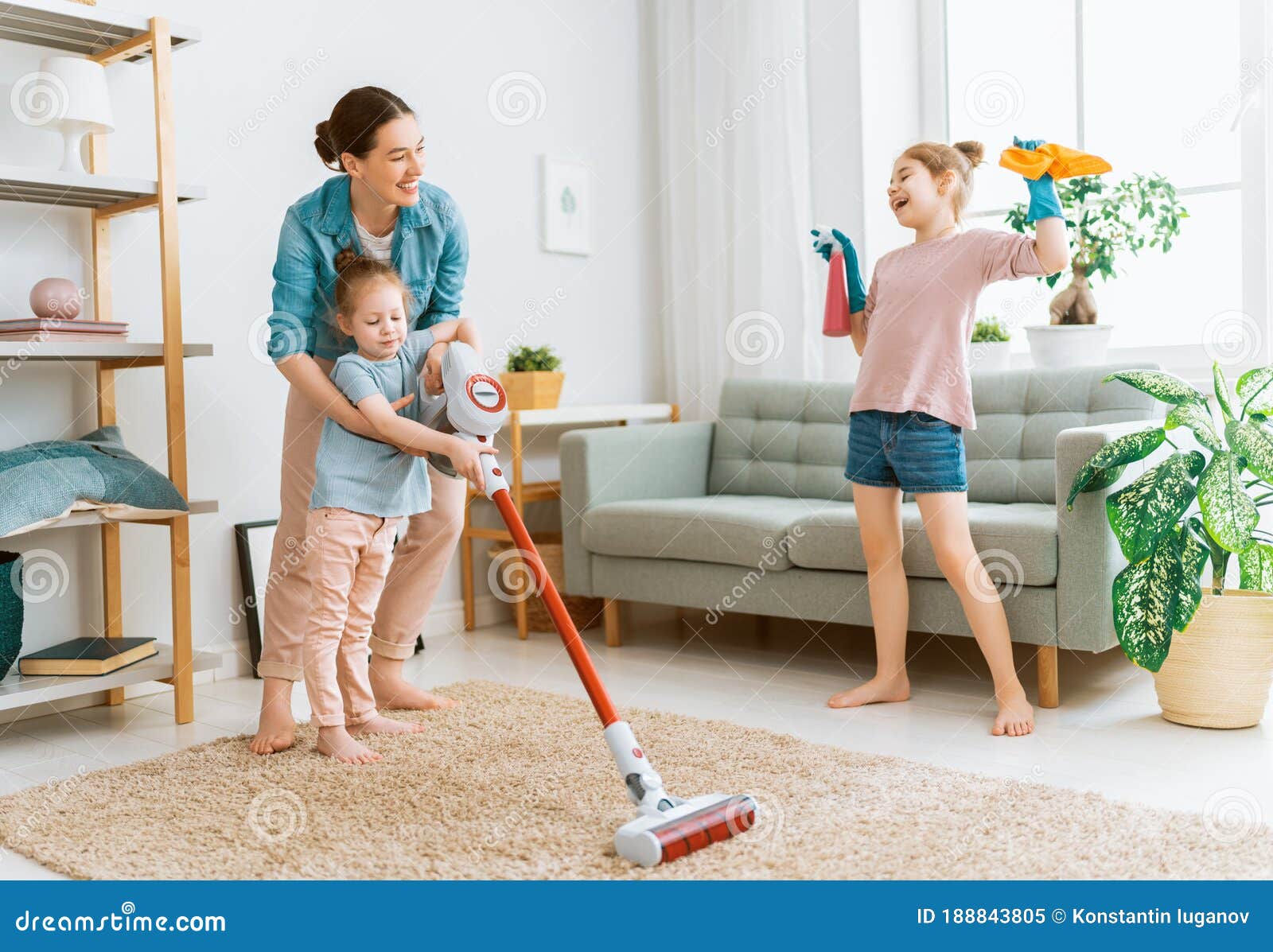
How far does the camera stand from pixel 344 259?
2.19m

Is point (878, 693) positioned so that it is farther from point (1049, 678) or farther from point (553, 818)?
point (553, 818)

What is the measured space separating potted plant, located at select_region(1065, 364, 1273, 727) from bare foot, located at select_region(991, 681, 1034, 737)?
226mm

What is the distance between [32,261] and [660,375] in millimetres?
2051

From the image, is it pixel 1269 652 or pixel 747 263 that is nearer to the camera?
pixel 1269 652

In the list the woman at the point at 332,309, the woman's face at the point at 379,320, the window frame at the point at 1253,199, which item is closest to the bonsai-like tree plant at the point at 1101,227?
the window frame at the point at 1253,199

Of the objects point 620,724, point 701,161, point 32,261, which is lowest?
point 620,724

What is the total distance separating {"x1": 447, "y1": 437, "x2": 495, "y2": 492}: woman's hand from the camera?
1956 mm

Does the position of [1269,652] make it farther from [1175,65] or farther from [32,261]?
[32,261]

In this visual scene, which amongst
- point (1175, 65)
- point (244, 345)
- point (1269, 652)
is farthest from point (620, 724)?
point (1175, 65)

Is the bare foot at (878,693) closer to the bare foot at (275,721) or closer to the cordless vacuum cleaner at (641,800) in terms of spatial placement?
the cordless vacuum cleaner at (641,800)

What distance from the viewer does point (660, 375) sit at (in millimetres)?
4094

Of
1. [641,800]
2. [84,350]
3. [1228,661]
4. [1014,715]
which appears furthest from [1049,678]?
[84,350]

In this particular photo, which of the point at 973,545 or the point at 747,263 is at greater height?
the point at 747,263

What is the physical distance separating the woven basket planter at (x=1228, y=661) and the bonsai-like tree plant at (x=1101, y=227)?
3.57ft
